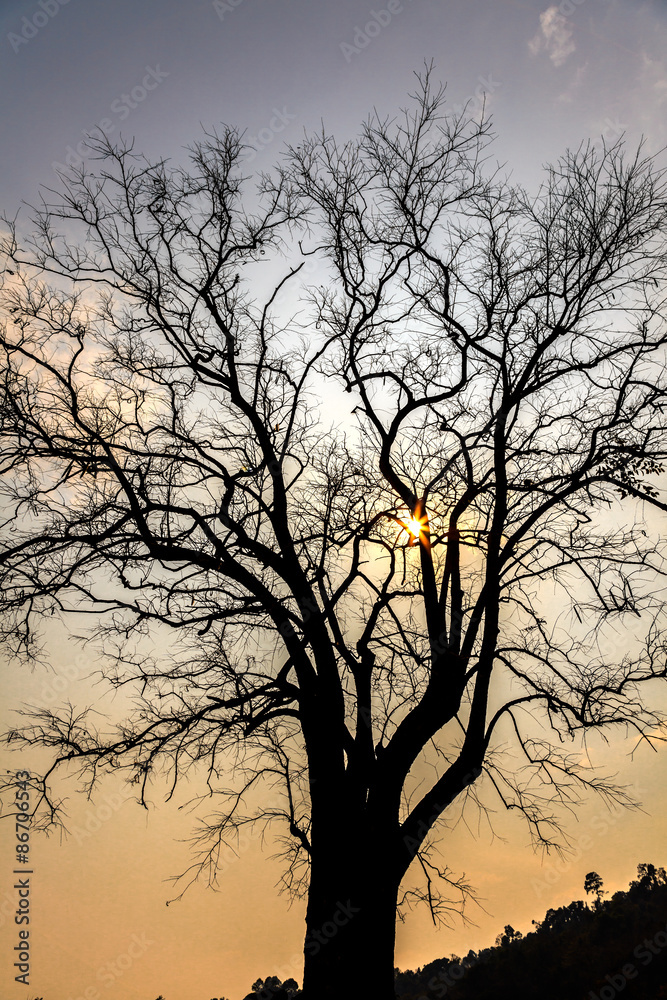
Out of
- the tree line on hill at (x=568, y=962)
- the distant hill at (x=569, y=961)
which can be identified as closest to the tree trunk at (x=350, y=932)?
the tree line on hill at (x=568, y=962)

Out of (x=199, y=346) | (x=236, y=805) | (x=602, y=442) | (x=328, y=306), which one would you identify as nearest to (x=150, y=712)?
(x=236, y=805)

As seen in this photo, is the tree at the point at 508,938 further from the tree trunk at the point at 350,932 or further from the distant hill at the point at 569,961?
the tree trunk at the point at 350,932

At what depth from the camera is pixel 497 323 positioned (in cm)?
747

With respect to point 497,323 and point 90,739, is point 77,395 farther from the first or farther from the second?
point 497,323

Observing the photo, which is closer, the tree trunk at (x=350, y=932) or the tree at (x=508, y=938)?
the tree trunk at (x=350, y=932)

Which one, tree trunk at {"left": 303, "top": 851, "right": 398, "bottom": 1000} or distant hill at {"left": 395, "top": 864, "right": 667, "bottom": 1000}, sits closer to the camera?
tree trunk at {"left": 303, "top": 851, "right": 398, "bottom": 1000}

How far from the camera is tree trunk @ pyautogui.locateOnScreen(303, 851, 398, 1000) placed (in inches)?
224

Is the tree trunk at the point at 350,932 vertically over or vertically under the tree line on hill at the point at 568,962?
over

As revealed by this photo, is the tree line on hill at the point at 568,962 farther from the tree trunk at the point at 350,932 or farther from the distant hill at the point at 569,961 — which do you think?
the tree trunk at the point at 350,932

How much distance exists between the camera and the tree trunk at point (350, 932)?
18.7 feet

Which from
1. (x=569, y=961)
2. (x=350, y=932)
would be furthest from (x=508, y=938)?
(x=350, y=932)

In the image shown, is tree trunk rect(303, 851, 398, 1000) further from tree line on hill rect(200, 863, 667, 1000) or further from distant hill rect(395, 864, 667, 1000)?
distant hill rect(395, 864, 667, 1000)

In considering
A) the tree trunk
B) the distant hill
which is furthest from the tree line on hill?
the tree trunk

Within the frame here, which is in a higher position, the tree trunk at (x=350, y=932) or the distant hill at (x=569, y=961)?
the tree trunk at (x=350, y=932)
